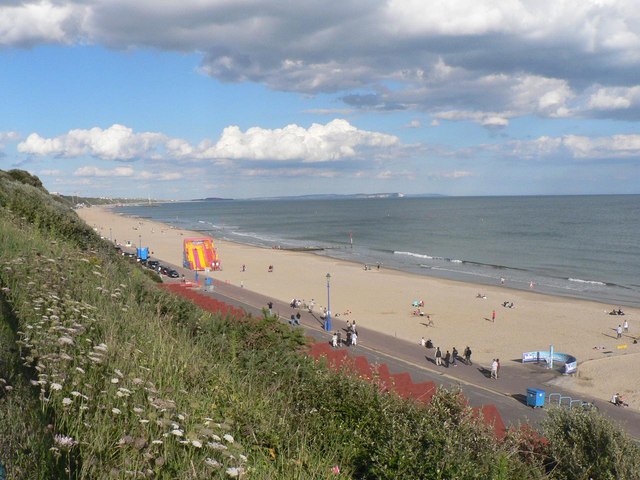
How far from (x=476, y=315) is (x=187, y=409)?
119ft

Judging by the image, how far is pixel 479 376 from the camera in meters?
24.2

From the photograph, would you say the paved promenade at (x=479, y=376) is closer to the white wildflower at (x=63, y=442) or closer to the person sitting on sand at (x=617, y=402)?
the person sitting on sand at (x=617, y=402)

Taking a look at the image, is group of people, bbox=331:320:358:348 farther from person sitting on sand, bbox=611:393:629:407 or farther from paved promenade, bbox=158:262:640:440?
person sitting on sand, bbox=611:393:629:407

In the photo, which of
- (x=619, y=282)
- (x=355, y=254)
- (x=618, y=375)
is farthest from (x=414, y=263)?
(x=618, y=375)

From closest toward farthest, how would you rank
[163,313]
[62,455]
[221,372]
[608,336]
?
[62,455], [221,372], [163,313], [608,336]

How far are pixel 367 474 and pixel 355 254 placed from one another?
71691mm

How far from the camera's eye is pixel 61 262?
26.3 feet

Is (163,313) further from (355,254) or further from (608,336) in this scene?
(355,254)

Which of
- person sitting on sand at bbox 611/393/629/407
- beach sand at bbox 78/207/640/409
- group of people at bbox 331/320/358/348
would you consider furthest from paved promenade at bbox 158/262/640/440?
beach sand at bbox 78/207/640/409

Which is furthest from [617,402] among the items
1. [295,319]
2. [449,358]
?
[295,319]

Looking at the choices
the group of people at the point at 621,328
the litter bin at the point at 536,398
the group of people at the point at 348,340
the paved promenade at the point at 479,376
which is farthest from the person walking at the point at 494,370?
the group of people at the point at 621,328

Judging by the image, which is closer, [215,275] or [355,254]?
[215,275]

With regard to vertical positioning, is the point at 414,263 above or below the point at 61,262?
below

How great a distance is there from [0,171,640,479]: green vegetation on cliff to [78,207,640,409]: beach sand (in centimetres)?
1805
